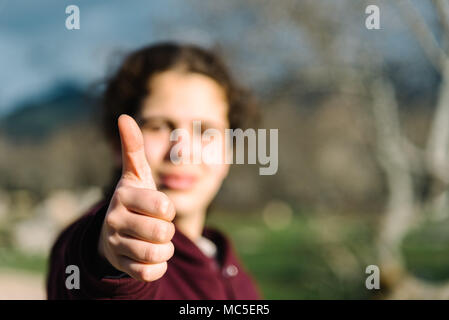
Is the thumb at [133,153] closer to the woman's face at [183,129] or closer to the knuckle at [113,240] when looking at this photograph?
the knuckle at [113,240]

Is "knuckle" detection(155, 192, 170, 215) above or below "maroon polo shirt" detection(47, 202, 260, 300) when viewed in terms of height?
above

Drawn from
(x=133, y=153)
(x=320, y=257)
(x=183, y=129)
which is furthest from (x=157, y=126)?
(x=320, y=257)

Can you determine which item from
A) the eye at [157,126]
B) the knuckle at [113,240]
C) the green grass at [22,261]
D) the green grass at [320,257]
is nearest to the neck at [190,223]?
the eye at [157,126]

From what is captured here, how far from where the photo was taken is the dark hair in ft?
3.64

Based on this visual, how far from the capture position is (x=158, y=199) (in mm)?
607

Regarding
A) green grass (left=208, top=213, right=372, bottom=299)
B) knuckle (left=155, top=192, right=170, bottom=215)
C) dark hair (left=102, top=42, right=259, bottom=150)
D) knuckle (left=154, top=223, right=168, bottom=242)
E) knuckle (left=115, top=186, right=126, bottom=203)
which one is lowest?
green grass (left=208, top=213, right=372, bottom=299)

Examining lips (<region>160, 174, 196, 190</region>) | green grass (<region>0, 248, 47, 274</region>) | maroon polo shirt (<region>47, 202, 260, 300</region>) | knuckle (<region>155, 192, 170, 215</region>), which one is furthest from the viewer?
green grass (<region>0, 248, 47, 274</region>)

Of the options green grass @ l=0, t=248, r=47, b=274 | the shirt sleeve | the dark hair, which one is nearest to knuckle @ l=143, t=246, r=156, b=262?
A: the shirt sleeve

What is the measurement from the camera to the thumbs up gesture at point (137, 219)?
609 millimetres

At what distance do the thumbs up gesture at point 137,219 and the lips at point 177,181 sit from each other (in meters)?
0.32

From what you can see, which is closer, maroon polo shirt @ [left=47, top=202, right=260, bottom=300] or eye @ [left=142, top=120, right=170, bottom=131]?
maroon polo shirt @ [left=47, top=202, right=260, bottom=300]

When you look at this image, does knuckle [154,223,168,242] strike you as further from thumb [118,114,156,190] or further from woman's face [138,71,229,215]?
woman's face [138,71,229,215]
